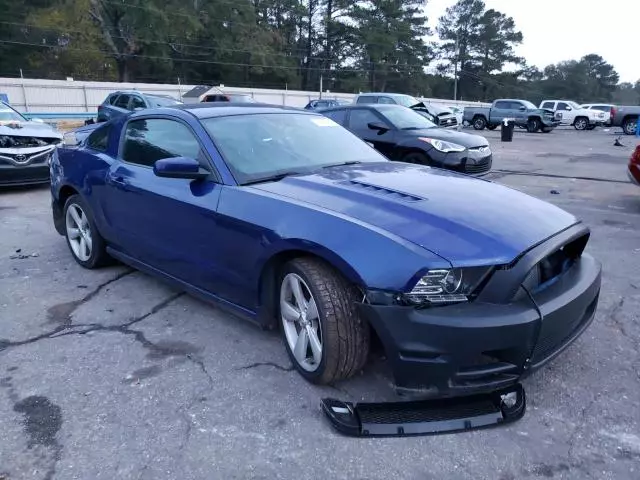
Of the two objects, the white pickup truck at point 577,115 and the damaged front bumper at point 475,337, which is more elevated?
the white pickup truck at point 577,115

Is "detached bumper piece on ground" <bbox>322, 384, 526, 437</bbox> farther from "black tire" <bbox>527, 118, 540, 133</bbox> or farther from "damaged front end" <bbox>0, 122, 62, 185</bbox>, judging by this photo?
"black tire" <bbox>527, 118, 540, 133</bbox>

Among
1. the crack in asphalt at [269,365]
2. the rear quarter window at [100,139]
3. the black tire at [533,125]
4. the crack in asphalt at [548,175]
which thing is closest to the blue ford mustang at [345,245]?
the crack in asphalt at [269,365]

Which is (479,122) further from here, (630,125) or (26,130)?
(26,130)

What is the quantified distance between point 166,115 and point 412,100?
58.1 ft

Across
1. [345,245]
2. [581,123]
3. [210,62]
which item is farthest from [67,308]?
[210,62]

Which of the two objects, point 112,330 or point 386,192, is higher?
point 386,192

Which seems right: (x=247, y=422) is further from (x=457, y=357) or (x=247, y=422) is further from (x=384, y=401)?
(x=457, y=357)

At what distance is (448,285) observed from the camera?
234cm

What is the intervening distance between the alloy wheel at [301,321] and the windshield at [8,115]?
8405mm

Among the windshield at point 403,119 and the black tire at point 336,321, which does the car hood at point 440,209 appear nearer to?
the black tire at point 336,321

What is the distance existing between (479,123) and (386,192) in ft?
93.7

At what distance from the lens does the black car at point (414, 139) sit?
8.11 meters

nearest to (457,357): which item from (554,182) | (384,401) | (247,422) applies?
(384,401)

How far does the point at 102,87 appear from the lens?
1199 inches
